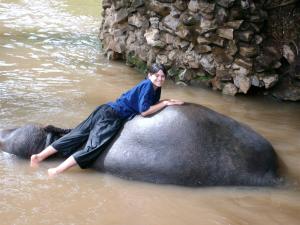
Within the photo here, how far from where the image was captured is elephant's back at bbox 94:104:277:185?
16.0 feet

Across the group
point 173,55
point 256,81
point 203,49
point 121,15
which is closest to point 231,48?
point 203,49

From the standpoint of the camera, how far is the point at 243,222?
418 centimetres

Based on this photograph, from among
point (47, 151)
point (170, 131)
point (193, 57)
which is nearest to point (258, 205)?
point (170, 131)

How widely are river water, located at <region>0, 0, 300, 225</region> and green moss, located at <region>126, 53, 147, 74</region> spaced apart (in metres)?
0.16

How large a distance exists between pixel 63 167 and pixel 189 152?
1.32 m

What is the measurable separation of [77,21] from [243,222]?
999cm

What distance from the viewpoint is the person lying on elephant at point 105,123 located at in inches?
200

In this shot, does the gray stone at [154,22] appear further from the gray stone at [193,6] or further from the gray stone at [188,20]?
the gray stone at [193,6]

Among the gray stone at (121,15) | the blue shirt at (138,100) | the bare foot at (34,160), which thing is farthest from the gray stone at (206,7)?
the bare foot at (34,160)

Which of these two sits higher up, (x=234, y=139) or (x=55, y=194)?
(x=234, y=139)

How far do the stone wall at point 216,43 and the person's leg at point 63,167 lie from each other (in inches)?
137

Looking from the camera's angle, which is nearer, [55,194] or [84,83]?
[55,194]

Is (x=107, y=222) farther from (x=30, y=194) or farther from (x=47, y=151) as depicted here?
(x=47, y=151)

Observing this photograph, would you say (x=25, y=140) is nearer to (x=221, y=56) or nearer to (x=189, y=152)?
(x=189, y=152)
